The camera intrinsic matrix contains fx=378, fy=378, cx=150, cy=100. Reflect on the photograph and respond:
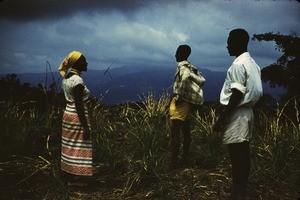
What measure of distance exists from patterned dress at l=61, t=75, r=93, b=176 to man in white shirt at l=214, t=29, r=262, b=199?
4.97 ft

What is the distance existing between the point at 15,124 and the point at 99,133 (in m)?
1.35

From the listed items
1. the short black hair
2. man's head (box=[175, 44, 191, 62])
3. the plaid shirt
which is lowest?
the plaid shirt

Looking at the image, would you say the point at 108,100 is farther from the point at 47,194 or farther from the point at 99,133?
the point at 47,194

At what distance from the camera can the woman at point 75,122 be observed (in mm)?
4082

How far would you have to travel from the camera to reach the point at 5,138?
18.6ft

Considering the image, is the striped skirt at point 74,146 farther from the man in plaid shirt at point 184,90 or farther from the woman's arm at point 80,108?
the man in plaid shirt at point 184,90

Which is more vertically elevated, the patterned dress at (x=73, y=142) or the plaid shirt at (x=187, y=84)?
the plaid shirt at (x=187, y=84)

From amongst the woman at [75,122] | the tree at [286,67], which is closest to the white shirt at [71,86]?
the woman at [75,122]

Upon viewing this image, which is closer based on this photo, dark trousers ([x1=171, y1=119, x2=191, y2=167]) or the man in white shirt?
the man in white shirt

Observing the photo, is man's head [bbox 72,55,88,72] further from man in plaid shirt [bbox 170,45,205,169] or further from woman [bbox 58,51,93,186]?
man in plaid shirt [bbox 170,45,205,169]

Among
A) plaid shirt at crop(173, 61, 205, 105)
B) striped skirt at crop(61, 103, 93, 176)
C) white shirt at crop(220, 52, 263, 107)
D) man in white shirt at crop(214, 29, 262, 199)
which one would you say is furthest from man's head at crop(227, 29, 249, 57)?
striped skirt at crop(61, 103, 93, 176)

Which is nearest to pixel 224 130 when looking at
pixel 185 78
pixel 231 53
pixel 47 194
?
pixel 231 53

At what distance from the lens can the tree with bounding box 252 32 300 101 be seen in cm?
656

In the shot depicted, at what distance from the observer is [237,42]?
142 inches
